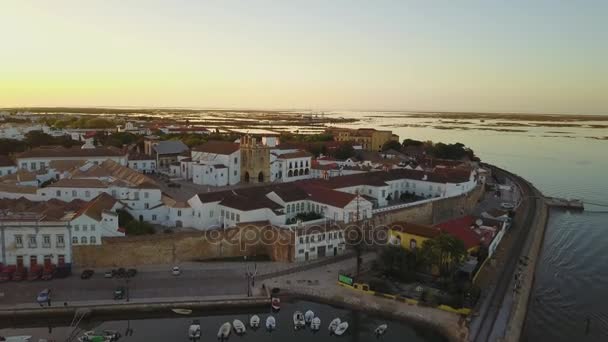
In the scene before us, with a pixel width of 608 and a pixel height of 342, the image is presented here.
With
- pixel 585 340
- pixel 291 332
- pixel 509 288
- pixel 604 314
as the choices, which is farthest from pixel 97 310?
pixel 604 314

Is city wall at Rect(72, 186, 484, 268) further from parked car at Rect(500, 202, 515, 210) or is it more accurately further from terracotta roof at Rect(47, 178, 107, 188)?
parked car at Rect(500, 202, 515, 210)

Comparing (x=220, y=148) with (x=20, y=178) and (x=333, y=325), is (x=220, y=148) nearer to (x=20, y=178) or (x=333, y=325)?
(x=20, y=178)

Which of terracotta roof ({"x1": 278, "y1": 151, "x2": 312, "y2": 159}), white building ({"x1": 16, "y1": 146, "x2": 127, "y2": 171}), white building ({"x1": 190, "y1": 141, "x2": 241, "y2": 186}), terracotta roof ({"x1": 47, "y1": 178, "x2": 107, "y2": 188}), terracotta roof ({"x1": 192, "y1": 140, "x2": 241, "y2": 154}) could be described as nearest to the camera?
terracotta roof ({"x1": 47, "y1": 178, "x2": 107, "y2": 188})

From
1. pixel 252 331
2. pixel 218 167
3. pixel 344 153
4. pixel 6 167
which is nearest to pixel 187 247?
pixel 252 331

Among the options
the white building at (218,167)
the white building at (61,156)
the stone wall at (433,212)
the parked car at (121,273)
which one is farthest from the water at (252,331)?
the white building at (61,156)

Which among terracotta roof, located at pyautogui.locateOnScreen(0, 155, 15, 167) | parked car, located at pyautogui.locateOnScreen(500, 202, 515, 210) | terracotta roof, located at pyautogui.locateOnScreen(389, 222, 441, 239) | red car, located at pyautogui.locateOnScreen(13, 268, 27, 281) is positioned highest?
terracotta roof, located at pyautogui.locateOnScreen(0, 155, 15, 167)
